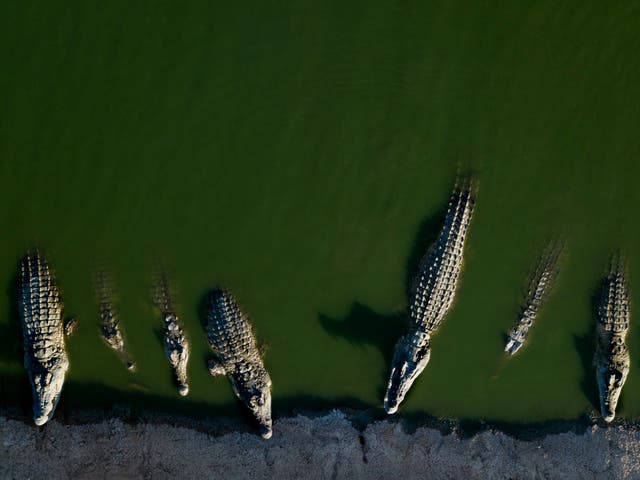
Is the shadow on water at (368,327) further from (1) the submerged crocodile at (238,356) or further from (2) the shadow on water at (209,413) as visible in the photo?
(1) the submerged crocodile at (238,356)

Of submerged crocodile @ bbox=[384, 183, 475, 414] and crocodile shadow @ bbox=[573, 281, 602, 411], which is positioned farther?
crocodile shadow @ bbox=[573, 281, 602, 411]

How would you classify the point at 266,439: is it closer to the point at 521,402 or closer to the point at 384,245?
the point at 384,245

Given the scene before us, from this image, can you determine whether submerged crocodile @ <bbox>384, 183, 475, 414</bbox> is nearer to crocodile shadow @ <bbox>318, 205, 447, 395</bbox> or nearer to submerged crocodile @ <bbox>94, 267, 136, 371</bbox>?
crocodile shadow @ <bbox>318, 205, 447, 395</bbox>

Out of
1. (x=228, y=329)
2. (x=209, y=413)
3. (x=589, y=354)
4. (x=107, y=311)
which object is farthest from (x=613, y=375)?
(x=107, y=311)

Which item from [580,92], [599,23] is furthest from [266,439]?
[599,23]

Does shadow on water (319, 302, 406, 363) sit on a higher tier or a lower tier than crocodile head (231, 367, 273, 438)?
higher

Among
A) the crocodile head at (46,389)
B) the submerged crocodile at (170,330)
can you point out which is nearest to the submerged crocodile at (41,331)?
the crocodile head at (46,389)

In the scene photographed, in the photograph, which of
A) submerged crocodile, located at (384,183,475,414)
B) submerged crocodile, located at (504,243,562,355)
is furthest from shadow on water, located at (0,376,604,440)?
submerged crocodile, located at (504,243,562,355)
